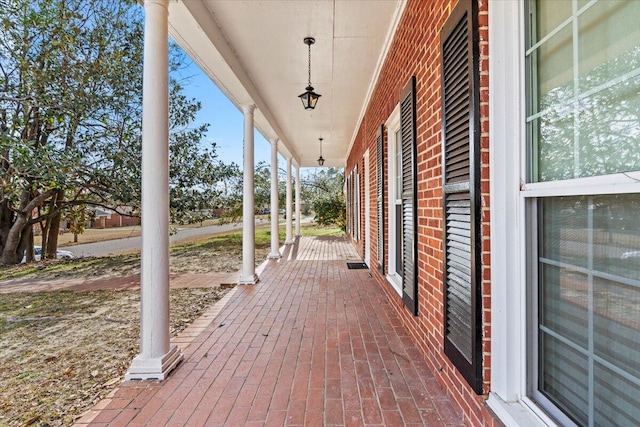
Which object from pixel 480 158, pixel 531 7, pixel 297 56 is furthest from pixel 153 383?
pixel 297 56

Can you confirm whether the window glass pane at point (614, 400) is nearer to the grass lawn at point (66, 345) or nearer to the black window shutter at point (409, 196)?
the black window shutter at point (409, 196)

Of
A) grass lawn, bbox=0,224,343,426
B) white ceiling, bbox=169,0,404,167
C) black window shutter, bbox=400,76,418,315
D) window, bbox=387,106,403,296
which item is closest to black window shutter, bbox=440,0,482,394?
black window shutter, bbox=400,76,418,315

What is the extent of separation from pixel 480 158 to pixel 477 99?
29 centimetres

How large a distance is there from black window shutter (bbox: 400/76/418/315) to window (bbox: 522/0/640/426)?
1359 mm

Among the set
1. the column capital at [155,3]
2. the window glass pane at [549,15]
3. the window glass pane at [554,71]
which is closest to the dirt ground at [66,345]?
the column capital at [155,3]

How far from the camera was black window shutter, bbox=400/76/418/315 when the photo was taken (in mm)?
2770

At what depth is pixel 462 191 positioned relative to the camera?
68.9 inches

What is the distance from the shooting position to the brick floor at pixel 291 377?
73.9 inches

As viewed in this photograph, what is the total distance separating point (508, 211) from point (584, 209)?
0.37m

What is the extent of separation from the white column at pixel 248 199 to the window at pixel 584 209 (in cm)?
414

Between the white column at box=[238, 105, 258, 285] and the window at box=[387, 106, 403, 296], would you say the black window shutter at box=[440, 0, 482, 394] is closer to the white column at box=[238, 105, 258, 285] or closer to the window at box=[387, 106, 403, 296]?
the window at box=[387, 106, 403, 296]

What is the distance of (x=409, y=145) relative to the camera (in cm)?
298

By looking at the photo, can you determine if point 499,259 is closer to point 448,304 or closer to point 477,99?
point 448,304

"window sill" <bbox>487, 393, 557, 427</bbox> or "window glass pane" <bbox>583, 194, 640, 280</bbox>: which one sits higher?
"window glass pane" <bbox>583, 194, 640, 280</bbox>
